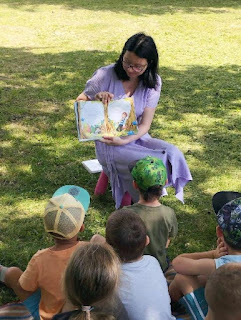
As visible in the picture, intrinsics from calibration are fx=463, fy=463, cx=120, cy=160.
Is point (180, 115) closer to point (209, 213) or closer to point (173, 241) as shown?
point (209, 213)

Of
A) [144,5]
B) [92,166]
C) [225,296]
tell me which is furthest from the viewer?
[144,5]

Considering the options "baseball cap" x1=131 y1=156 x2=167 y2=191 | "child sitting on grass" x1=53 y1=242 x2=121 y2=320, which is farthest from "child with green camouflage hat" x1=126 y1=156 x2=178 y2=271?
"child sitting on grass" x1=53 y1=242 x2=121 y2=320

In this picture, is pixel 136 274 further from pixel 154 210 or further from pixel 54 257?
pixel 154 210

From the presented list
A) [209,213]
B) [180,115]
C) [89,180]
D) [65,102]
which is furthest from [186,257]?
[65,102]

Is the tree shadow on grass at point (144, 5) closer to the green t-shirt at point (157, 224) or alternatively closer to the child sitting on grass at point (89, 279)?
the green t-shirt at point (157, 224)

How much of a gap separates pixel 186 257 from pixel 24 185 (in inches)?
87.6

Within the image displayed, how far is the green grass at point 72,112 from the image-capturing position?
4.39 m

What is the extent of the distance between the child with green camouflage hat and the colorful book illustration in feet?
2.38

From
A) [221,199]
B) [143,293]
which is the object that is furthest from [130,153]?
[143,293]

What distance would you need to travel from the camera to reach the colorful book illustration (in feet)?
13.4

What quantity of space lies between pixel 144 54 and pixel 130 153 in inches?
34.6

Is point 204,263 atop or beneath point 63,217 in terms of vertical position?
beneath

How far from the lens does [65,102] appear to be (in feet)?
22.9

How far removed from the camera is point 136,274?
260 cm
